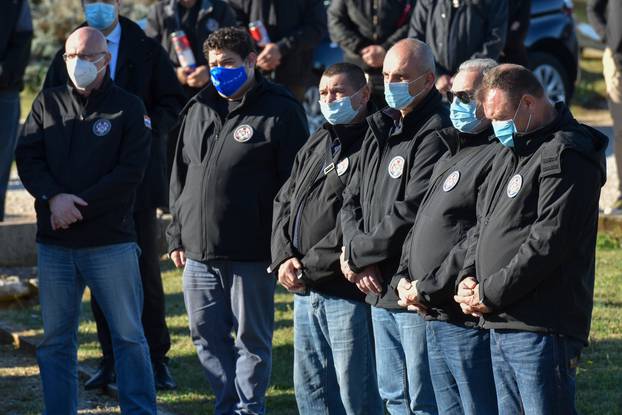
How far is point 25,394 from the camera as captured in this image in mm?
7977

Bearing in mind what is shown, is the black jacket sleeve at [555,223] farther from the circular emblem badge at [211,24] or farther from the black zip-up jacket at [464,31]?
the circular emblem badge at [211,24]

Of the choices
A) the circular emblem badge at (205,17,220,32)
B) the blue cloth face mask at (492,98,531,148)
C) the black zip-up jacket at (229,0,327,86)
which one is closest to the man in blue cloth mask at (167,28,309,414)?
the blue cloth face mask at (492,98,531,148)

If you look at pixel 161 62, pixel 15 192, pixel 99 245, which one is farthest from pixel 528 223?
pixel 15 192

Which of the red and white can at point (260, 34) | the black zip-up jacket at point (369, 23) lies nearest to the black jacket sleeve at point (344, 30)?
the black zip-up jacket at point (369, 23)

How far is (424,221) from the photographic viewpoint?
5.38 meters

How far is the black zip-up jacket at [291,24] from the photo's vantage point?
34.2 feet

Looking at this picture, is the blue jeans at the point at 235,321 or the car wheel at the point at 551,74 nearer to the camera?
the blue jeans at the point at 235,321

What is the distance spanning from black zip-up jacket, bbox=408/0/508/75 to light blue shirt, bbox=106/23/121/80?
2.68 m

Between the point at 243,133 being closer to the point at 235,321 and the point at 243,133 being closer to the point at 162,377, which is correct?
the point at 235,321

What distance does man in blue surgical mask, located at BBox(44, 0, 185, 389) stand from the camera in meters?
7.83

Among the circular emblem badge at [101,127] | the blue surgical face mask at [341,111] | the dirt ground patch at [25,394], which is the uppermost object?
the blue surgical face mask at [341,111]

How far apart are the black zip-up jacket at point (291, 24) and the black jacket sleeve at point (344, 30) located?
11 cm

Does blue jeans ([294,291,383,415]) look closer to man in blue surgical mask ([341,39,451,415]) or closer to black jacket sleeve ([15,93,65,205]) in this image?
man in blue surgical mask ([341,39,451,415])

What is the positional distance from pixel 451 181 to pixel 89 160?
7.13 ft
